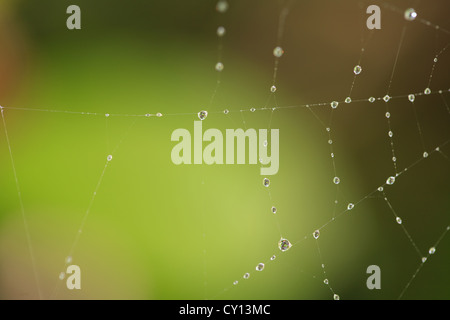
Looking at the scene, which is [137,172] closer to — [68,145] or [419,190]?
[68,145]

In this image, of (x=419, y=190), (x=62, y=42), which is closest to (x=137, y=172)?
(x=62, y=42)

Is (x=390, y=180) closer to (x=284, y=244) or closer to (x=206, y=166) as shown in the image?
(x=284, y=244)

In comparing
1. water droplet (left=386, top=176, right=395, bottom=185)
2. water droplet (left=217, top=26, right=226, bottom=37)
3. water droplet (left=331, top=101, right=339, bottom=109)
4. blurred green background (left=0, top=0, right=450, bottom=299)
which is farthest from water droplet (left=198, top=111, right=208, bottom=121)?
water droplet (left=386, top=176, right=395, bottom=185)

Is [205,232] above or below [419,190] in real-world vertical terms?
below

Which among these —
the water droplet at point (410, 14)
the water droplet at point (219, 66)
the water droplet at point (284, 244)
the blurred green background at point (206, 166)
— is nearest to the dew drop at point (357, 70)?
the blurred green background at point (206, 166)

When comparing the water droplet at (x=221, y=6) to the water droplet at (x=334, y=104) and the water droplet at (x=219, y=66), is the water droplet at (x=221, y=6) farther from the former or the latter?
the water droplet at (x=334, y=104)

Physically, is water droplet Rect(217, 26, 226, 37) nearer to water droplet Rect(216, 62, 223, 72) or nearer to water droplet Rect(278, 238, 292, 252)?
water droplet Rect(216, 62, 223, 72)
